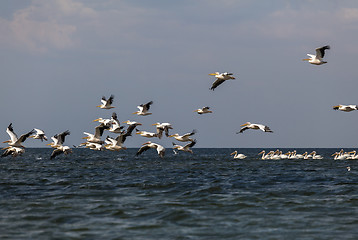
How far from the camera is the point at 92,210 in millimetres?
16953

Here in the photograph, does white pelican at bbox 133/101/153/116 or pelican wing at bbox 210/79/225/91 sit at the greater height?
pelican wing at bbox 210/79/225/91

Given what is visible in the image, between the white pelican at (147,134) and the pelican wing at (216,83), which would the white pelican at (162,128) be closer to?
the white pelican at (147,134)

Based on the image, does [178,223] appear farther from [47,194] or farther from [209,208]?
[47,194]

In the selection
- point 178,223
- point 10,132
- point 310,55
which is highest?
point 310,55

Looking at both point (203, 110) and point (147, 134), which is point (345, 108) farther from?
point (147, 134)

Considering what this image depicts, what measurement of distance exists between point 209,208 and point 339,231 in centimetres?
471

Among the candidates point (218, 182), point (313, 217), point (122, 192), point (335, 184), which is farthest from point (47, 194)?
point (335, 184)

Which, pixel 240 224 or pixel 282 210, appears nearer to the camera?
pixel 240 224

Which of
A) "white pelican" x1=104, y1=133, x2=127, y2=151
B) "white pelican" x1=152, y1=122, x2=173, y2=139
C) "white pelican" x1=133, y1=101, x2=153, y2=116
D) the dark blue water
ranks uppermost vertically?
"white pelican" x1=133, y1=101, x2=153, y2=116

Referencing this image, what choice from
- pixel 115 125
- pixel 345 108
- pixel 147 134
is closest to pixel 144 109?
pixel 147 134

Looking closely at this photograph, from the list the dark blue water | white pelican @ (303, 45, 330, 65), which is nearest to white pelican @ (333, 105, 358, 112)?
white pelican @ (303, 45, 330, 65)

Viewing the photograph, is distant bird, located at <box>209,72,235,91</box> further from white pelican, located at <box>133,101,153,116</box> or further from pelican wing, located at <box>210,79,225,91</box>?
white pelican, located at <box>133,101,153,116</box>

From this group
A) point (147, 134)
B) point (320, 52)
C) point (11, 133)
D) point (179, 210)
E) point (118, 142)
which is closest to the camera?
point (179, 210)

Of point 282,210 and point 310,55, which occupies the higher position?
point 310,55
